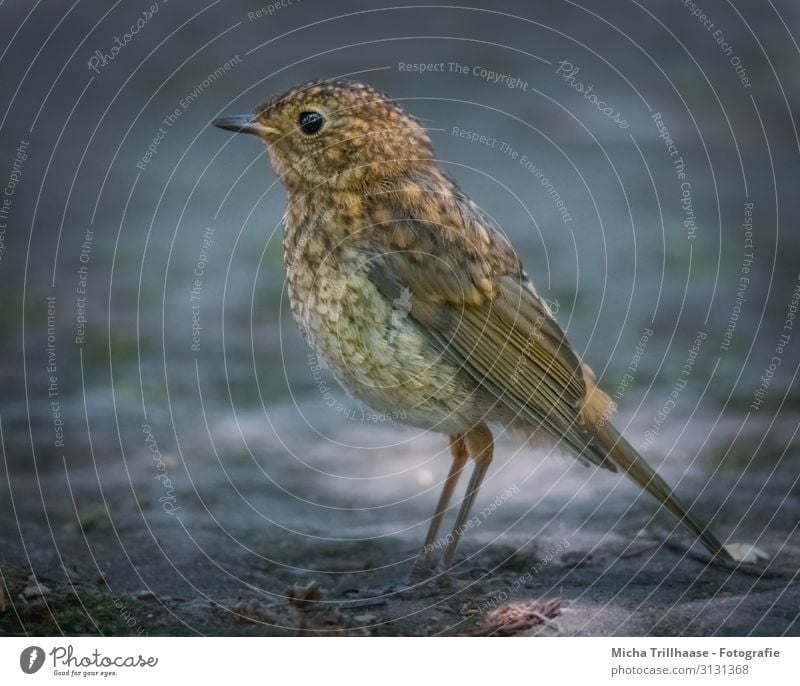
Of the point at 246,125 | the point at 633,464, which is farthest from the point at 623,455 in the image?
the point at 246,125

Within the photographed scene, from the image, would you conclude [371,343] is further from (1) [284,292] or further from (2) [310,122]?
(1) [284,292]

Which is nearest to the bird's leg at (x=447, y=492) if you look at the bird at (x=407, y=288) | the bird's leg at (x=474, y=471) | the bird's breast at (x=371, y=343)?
the bird's leg at (x=474, y=471)

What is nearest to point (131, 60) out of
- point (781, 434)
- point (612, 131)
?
point (612, 131)

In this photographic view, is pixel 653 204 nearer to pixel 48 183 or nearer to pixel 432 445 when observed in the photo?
pixel 432 445

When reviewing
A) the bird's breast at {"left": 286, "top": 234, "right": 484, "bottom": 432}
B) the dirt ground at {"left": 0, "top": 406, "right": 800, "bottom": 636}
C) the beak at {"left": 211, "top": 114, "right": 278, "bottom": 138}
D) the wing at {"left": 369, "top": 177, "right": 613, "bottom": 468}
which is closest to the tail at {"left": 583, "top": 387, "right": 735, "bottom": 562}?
the wing at {"left": 369, "top": 177, "right": 613, "bottom": 468}

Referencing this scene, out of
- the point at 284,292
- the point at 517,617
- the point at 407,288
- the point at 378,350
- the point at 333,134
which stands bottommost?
the point at 517,617

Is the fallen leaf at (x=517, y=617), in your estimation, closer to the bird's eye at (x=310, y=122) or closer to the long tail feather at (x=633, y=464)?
the long tail feather at (x=633, y=464)
